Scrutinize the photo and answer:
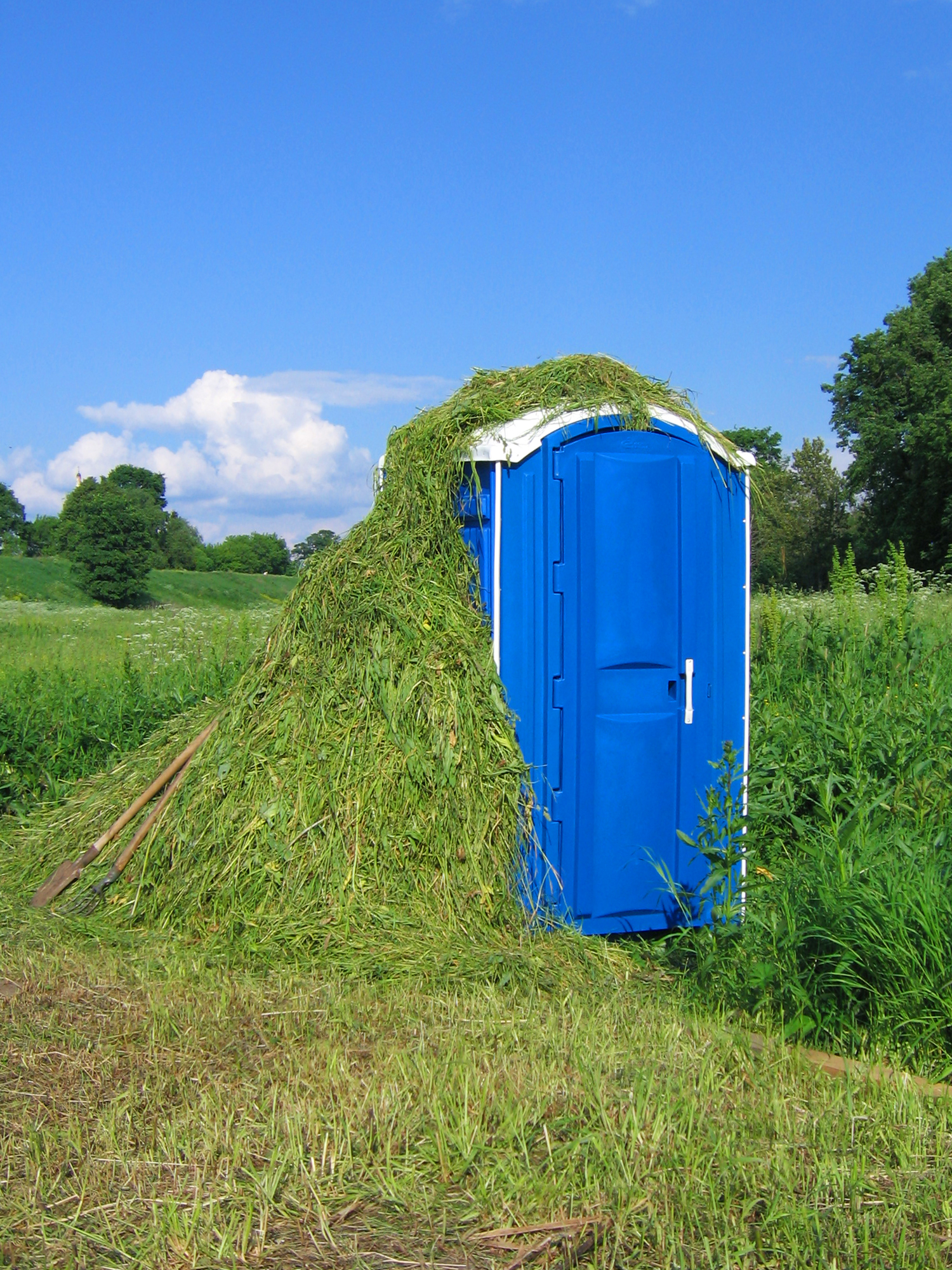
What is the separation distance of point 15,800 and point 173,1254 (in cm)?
575

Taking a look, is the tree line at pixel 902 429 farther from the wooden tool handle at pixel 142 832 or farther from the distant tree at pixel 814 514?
the wooden tool handle at pixel 142 832

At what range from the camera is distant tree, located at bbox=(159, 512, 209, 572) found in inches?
3214

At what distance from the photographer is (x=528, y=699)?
5105 mm

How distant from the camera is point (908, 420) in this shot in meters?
38.3

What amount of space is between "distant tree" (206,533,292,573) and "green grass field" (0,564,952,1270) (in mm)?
68891

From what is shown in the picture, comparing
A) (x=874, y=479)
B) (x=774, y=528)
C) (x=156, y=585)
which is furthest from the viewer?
(x=156, y=585)

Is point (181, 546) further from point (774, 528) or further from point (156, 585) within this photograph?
point (774, 528)

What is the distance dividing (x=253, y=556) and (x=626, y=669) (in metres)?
74.5

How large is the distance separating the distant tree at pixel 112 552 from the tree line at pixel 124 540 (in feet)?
0.11

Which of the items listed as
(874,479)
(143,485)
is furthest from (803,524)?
(143,485)

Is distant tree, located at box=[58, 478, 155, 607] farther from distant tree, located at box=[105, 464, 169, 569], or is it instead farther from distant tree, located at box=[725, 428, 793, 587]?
distant tree, located at box=[725, 428, 793, 587]

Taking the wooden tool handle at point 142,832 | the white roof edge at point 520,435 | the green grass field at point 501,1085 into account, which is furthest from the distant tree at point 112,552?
the white roof edge at point 520,435

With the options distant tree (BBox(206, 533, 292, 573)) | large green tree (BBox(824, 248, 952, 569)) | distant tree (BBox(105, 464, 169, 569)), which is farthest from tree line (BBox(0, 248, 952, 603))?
distant tree (BBox(105, 464, 169, 569))

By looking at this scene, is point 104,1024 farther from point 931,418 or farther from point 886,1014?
point 931,418
